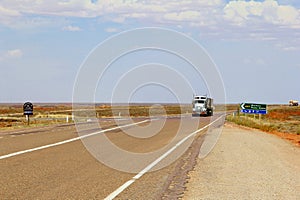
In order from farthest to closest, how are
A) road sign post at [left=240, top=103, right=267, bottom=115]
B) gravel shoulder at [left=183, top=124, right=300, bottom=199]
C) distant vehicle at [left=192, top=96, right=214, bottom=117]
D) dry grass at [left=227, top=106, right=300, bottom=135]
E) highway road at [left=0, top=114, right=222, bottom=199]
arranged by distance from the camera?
distant vehicle at [left=192, top=96, right=214, bottom=117] → road sign post at [left=240, top=103, right=267, bottom=115] → dry grass at [left=227, top=106, right=300, bottom=135] → gravel shoulder at [left=183, top=124, right=300, bottom=199] → highway road at [left=0, top=114, right=222, bottom=199]

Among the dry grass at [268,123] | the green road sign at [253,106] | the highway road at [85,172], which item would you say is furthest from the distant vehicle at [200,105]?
the highway road at [85,172]

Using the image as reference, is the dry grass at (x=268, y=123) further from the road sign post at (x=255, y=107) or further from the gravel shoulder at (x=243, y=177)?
the gravel shoulder at (x=243, y=177)

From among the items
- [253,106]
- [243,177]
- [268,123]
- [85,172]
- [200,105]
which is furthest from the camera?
[200,105]

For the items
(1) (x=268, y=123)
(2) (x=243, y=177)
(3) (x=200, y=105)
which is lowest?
(2) (x=243, y=177)

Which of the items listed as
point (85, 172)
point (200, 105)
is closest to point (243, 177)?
point (85, 172)

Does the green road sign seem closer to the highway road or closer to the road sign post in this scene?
the road sign post

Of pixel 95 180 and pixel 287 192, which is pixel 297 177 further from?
pixel 95 180

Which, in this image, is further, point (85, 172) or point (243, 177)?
point (85, 172)

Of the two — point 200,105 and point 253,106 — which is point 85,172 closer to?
point 253,106

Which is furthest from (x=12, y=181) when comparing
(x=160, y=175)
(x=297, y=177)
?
(x=297, y=177)

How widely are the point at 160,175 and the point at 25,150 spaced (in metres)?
7.03

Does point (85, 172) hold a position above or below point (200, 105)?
below

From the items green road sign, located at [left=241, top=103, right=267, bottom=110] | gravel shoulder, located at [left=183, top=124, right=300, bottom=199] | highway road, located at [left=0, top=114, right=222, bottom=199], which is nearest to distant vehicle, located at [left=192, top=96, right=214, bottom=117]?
green road sign, located at [left=241, top=103, right=267, bottom=110]

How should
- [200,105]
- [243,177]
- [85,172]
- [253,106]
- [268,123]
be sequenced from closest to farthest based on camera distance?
[243,177]
[85,172]
[253,106]
[268,123]
[200,105]
